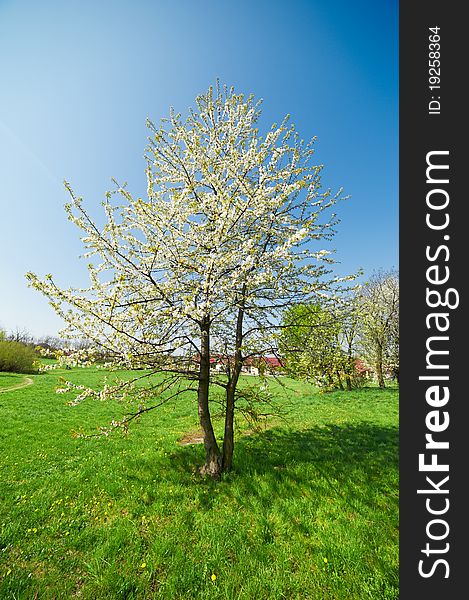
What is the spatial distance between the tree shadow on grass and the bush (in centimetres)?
3620

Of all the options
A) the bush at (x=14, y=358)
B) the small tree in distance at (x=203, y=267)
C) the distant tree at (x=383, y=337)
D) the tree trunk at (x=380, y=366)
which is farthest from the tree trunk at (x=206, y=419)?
the bush at (x=14, y=358)

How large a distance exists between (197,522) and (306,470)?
2.88 m

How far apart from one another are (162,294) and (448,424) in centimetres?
431

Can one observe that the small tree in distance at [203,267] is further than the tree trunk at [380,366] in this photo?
No

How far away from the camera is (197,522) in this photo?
4.38 metres

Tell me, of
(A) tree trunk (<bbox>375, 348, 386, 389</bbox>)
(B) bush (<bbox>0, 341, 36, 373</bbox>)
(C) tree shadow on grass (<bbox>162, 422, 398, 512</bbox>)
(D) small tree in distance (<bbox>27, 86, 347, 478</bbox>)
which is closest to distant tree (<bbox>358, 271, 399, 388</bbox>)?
(A) tree trunk (<bbox>375, 348, 386, 389</bbox>)

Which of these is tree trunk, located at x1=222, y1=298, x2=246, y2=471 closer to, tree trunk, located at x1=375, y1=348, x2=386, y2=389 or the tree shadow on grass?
the tree shadow on grass

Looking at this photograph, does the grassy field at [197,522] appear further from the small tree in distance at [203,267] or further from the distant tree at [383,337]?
the distant tree at [383,337]

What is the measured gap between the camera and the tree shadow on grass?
503 cm

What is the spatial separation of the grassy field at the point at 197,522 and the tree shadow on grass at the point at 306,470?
3 cm

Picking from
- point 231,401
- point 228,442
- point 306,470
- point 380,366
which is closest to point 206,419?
point 231,401

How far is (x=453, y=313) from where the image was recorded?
8.12 ft

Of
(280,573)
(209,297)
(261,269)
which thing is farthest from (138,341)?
(280,573)

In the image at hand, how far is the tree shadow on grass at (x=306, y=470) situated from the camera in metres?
5.03
